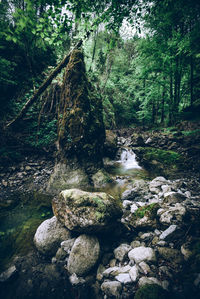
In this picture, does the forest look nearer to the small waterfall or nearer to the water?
the water

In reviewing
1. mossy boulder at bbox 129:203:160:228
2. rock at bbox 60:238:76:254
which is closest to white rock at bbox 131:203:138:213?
mossy boulder at bbox 129:203:160:228

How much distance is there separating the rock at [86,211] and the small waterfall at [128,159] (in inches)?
234

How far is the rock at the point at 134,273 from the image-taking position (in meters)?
2.44

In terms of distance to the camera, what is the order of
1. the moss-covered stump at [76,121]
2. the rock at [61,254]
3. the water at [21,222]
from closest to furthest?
the rock at [61,254] < the water at [21,222] < the moss-covered stump at [76,121]

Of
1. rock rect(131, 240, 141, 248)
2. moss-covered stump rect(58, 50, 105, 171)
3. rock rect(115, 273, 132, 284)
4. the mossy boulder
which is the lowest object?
rock rect(115, 273, 132, 284)

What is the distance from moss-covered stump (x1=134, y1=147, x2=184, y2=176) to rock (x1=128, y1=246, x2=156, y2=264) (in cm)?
454

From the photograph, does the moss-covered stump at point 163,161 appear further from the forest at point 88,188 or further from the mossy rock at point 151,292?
the mossy rock at point 151,292

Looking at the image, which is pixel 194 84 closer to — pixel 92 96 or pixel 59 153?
pixel 92 96

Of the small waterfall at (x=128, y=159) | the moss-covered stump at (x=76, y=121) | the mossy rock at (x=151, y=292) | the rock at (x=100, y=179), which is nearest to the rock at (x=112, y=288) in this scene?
the mossy rock at (x=151, y=292)

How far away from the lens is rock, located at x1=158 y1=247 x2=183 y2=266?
252 centimetres

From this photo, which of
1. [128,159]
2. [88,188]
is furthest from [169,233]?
[128,159]

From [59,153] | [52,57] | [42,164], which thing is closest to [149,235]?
[59,153]

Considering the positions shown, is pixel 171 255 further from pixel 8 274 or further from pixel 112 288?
pixel 8 274

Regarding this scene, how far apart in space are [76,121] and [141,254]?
516 cm
